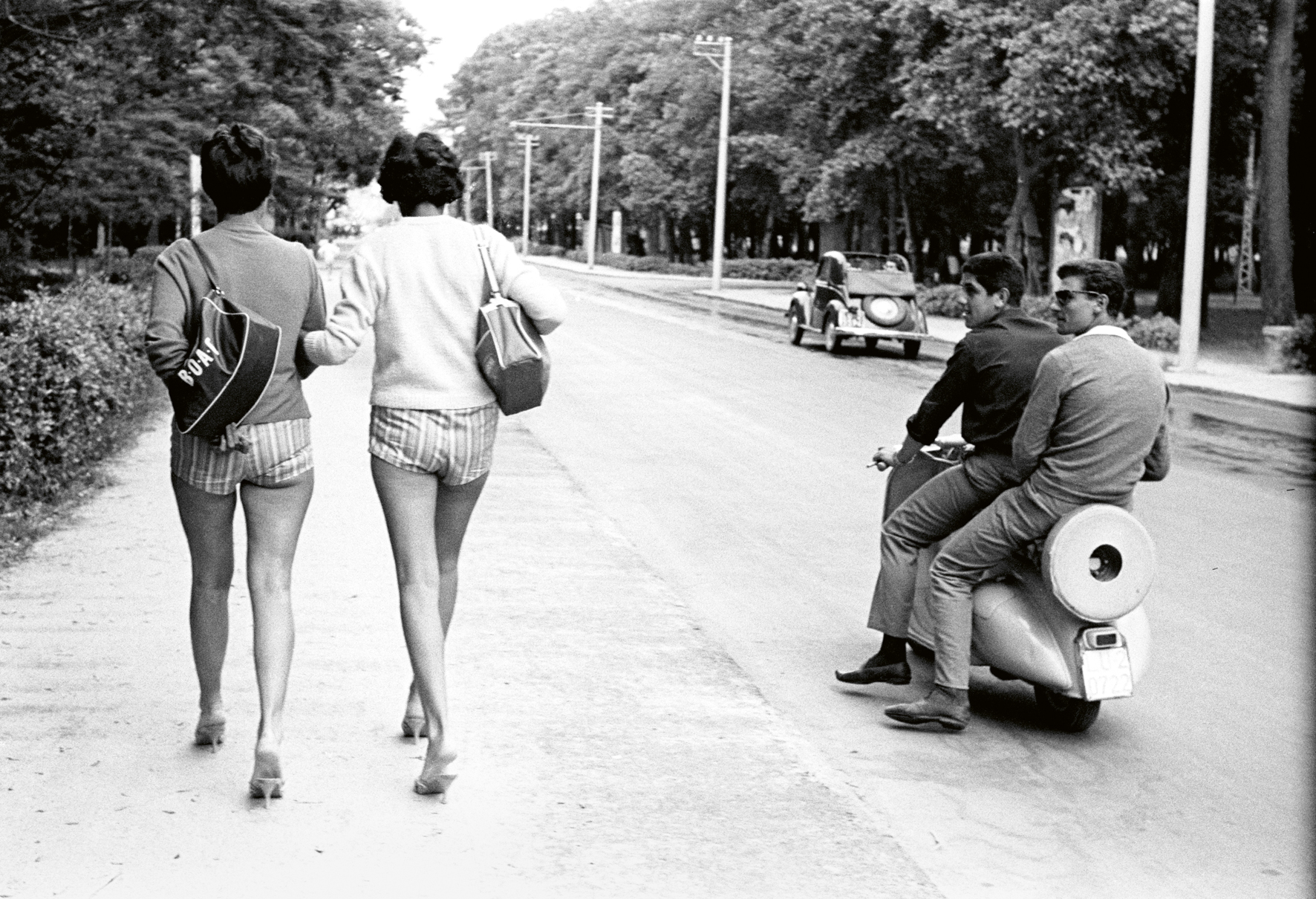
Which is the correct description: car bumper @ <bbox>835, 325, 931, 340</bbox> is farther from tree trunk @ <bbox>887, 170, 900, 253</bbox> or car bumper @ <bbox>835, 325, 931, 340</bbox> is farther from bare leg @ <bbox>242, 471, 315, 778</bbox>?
bare leg @ <bbox>242, 471, 315, 778</bbox>

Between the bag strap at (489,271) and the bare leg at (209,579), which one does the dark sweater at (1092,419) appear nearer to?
the bag strap at (489,271)

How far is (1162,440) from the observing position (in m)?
6.20

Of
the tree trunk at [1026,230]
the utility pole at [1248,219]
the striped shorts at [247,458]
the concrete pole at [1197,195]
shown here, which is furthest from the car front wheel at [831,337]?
the striped shorts at [247,458]

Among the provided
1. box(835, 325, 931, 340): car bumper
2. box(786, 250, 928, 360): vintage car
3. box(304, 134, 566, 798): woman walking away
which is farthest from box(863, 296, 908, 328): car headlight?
box(304, 134, 566, 798): woman walking away

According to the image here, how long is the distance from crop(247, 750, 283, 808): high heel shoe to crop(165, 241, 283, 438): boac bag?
95 centimetres

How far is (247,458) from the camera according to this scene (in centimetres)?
505

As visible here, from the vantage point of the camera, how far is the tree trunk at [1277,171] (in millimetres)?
30172

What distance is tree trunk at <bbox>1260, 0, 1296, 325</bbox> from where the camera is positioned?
99.0ft

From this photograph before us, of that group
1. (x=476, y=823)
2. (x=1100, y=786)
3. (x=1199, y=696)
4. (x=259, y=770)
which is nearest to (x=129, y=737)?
(x=259, y=770)

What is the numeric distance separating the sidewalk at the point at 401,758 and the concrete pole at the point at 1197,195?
18730 mm

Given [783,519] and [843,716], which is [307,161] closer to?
[783,519]

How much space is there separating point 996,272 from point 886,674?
1.65 m

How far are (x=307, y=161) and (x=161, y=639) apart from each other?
23475mm

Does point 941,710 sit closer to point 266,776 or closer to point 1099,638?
point 1099,638
